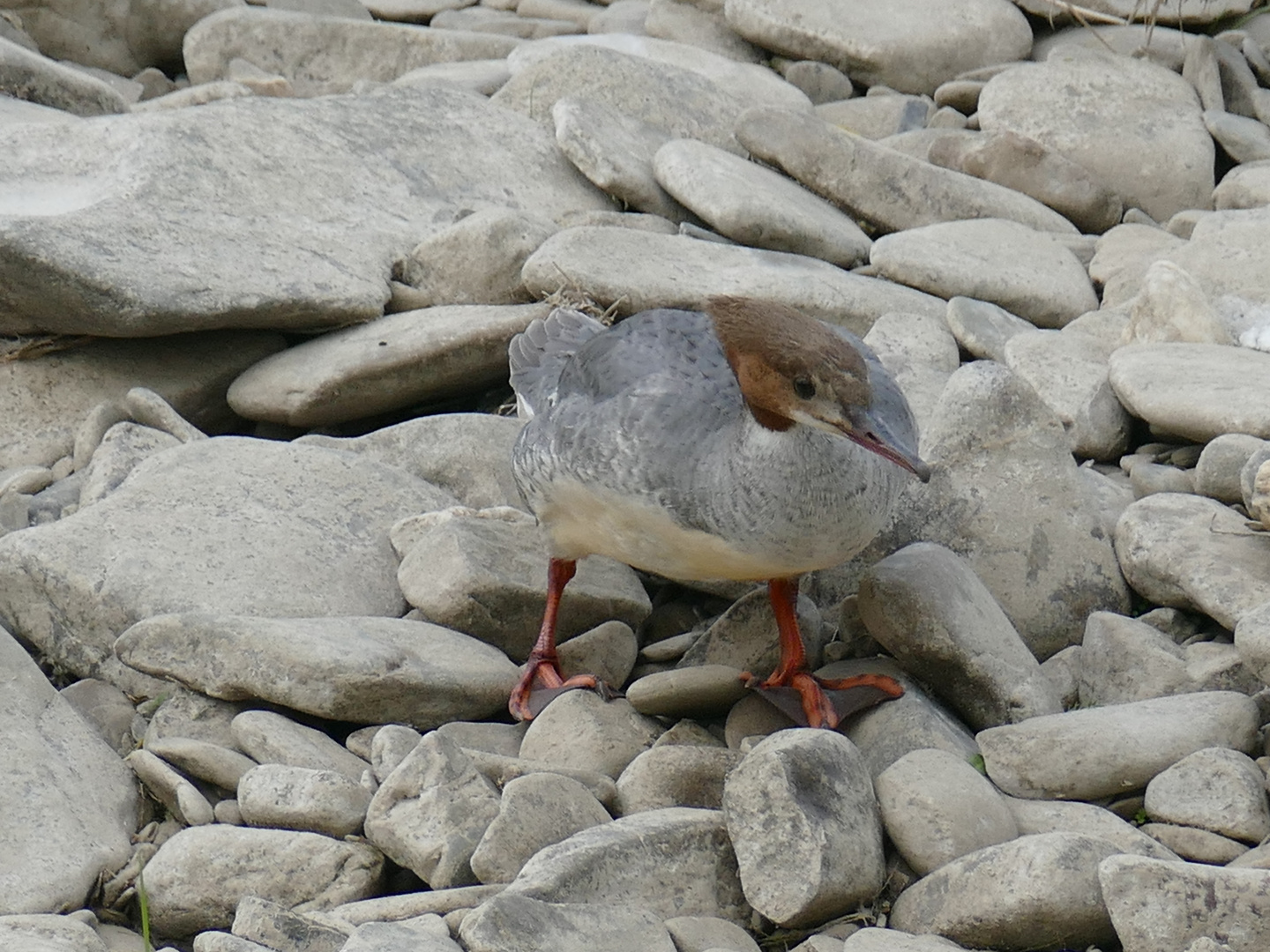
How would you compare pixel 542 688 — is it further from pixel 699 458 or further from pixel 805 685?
pixel 699 458

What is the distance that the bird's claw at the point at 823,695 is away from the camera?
389 cm

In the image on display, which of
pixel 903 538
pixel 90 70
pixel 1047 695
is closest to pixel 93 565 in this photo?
pixel 903 538

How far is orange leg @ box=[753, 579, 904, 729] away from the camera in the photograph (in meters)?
3.90

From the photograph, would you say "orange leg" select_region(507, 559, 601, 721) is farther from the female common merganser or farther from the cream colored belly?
the cream colored belly

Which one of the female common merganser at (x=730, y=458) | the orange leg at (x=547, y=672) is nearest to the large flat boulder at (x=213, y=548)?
the orange leg at (x=547, y=672)

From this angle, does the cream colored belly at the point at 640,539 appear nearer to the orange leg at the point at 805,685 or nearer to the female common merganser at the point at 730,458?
the female common merganser at the point at 730,458

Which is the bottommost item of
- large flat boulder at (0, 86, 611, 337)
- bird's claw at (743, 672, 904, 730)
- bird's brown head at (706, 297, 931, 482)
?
bird's claw at (743, 672, 904, 730)

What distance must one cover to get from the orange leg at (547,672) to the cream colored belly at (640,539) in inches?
5.1

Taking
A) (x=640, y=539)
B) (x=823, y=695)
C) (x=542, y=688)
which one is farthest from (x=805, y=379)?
(x=542, y=688)

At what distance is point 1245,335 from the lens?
17.4 feet

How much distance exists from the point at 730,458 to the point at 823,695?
68 centimetres

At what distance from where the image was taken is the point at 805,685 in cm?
401

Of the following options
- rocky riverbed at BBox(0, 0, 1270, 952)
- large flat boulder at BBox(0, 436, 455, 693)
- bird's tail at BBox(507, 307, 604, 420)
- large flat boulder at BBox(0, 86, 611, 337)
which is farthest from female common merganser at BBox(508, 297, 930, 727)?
large flat boulder at BBox(0, 86, 611, 337)

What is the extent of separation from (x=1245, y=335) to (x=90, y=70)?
19.3ft
